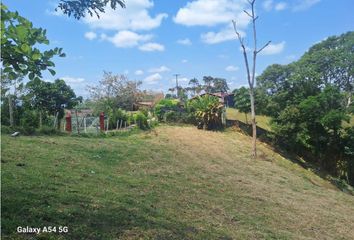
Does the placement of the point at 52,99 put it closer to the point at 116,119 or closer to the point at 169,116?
the point at 116,119

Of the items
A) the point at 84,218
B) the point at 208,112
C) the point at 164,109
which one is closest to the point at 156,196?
the point at 84,218

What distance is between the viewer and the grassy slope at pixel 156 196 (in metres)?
4.68

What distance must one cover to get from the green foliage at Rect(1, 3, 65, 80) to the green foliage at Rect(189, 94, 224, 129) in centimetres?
1802

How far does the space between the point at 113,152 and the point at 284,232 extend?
6103 millimetres

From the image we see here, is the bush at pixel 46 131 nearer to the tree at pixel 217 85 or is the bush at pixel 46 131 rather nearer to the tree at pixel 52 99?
the tree at pixel 52 99

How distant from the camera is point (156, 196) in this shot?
7.42 m

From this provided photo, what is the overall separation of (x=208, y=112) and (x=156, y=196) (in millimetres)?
13894

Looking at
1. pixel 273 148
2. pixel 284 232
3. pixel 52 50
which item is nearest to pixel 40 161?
pixel 284 232

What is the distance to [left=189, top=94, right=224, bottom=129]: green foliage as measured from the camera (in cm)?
2103

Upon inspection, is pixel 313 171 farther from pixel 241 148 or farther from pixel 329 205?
pixel 329 205

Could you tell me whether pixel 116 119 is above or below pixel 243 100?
below

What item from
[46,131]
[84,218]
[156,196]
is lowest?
[156,196]

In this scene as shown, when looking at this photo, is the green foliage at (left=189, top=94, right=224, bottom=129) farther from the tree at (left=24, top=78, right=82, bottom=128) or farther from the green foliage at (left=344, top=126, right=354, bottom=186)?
the green foliage at (left=344, top=126, right=354, bottom=186)

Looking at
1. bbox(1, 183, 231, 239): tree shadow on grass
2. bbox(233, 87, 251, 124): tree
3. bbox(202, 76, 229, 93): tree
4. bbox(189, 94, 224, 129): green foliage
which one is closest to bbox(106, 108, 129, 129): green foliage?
bbox(189, 94, 224, 129): green foliage
